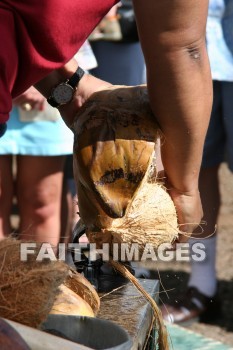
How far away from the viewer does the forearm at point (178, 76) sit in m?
1.48

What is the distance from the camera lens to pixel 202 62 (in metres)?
1.58

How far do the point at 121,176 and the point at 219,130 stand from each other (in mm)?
1843

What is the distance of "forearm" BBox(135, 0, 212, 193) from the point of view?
1.48 metres

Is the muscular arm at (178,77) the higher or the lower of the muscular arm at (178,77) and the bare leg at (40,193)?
the higher

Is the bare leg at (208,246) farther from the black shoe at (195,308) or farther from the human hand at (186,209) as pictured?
the human hand at (186,209)

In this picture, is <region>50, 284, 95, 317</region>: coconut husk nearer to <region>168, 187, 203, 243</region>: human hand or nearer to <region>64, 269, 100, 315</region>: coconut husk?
<region>64, 269, 100, 315</region>: coconut husk

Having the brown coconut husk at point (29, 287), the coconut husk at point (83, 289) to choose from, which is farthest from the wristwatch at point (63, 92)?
the brown coconut husk at point (29, 287)

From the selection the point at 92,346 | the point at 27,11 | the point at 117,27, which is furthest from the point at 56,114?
the point at 92,346

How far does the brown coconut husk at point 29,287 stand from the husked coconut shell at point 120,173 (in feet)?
0.92

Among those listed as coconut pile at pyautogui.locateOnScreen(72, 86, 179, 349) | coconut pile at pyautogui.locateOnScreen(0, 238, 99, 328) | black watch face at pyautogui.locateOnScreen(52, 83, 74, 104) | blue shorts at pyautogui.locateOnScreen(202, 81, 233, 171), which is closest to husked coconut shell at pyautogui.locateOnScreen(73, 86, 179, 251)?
coconut pile at pyautogui.locateOnScreen(72, 86, 179, 349)

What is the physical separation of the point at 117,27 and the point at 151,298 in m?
1.93

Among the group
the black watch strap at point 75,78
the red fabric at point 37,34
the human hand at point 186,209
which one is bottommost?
the human hand at point 186,209

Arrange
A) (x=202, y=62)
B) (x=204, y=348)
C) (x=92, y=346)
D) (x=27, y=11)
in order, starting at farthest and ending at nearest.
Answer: (x=204, y=348) → (x=202, y=62) → (x=27, y=11) → (x=92, y=346)

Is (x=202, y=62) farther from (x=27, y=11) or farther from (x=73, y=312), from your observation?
(x=73, y=312)
